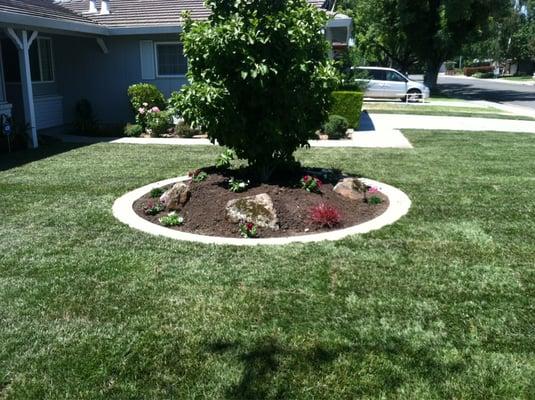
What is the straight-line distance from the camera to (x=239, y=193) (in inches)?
256

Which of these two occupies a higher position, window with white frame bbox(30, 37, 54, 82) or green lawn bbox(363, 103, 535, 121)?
window with white frame bbox(30, 37, 54, 82)

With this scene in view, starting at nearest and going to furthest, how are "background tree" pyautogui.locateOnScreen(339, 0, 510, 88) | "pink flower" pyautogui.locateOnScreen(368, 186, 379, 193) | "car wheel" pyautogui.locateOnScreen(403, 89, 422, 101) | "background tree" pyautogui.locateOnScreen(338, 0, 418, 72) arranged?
"pink flower" pyautogui.locateOnScreen(368, 186, 379, 193) → "car wheel" pyautogui.locateOnScreen(403, 89, 422, 101) → "background tree" pyautogui.locateOnScreen(339, 0, 510, 88) → "background tree" pyautogui.locateOnScreen(338, 0, 418, 72)

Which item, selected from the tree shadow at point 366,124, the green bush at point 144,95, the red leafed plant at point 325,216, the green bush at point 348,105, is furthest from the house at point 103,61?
the red leafed plant at point 325,216

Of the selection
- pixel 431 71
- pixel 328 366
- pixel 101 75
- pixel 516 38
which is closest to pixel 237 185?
pixel 328 366

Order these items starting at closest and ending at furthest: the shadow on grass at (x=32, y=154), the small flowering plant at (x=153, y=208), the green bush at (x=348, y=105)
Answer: the small flowering plant at (x=153, y=208) < the shadow on grass at (x=32, y=154) < the green bush at (x=348, y=105)

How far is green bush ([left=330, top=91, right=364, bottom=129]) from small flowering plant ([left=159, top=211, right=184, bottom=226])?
906cm

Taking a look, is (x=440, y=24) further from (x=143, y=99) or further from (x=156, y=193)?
(x=156, y=193)

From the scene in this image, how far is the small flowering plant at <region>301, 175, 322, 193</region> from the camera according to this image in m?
6.66

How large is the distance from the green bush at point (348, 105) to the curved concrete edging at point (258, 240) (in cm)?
721

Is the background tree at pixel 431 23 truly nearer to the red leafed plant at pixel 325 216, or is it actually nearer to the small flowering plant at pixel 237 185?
the small flowering plant at pixel 237 185

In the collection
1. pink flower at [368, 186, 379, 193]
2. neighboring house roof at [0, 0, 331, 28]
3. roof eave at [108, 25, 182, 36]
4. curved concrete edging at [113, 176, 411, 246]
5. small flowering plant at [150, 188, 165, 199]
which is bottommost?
curved concrete edging at [113, 176, 411, 246]

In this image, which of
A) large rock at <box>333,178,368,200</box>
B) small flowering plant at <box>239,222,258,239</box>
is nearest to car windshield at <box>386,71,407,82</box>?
large rock at <box>333,178,368,200</box>

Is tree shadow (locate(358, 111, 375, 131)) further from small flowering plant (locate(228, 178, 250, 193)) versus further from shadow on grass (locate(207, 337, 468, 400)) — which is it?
shadow on grass (locate(207, 337, 468, 400))

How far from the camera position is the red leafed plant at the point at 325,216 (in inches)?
229
